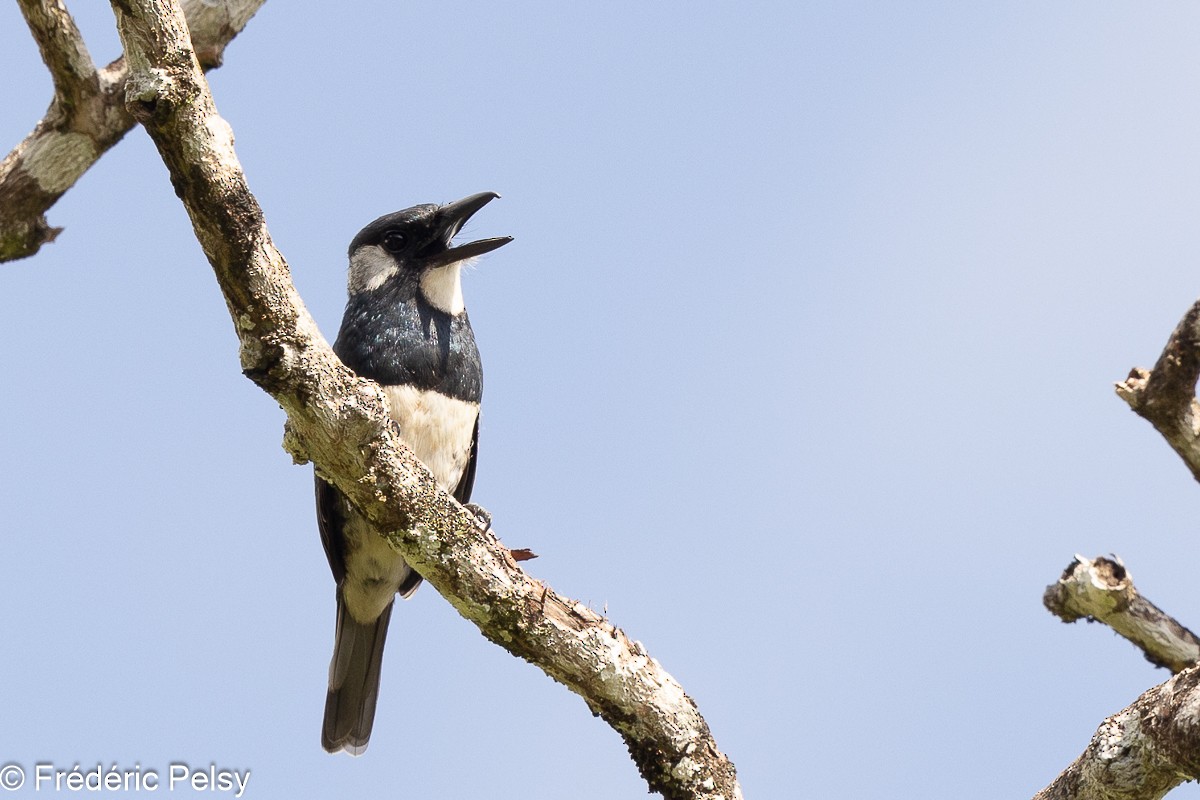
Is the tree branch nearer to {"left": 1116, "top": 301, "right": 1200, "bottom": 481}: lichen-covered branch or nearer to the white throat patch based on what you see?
{"left": 1116, "top": 301, "right": 1200, "bottom": 481}: lichen-covered branch

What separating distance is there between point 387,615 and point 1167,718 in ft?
11.8

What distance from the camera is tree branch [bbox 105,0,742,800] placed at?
300cm

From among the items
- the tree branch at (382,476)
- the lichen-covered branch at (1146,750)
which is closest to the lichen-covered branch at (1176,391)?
the lichen-covered branch at (1146,750)

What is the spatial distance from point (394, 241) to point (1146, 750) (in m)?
3.50

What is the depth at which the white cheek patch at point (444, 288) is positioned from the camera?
5164mm

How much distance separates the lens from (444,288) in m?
5.22

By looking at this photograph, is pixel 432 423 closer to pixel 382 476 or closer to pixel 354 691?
pixel 382 476

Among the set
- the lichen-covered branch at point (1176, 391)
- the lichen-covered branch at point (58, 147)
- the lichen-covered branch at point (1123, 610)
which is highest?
the lichen-covered branch at point (58, 147)

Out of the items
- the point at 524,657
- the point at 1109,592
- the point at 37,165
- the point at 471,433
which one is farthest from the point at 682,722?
the point at 37,165

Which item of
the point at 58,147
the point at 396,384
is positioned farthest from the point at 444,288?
the point at 58,147

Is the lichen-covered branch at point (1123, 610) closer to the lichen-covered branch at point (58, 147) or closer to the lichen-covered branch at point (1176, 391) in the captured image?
the lichen-covered branch at point (1176, 391)

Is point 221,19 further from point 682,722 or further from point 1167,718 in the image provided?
point 1167,718

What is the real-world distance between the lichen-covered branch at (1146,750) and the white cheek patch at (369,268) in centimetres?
321

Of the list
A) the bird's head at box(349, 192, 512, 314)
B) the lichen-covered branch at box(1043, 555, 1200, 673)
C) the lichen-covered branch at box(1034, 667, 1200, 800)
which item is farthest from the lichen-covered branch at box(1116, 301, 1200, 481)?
the bird's head at box(349, 192, 512, 314)
